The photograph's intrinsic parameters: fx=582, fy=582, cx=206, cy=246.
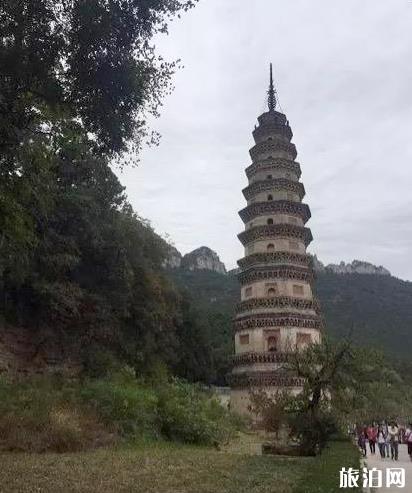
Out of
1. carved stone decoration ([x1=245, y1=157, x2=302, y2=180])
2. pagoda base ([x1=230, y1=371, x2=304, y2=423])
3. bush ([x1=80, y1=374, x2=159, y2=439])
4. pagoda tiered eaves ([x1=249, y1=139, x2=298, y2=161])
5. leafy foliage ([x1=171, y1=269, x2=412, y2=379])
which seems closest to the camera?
bush ([x1=80, y1=374, x2=159, y2=439])

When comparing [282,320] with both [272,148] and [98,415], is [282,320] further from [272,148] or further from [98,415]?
[98,415]

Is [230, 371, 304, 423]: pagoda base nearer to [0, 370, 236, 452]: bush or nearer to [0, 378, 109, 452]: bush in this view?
[0, 370, 236, 452]: bush

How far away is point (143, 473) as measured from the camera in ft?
35.4

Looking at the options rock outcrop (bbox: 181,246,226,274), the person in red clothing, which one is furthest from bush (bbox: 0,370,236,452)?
rock outcrop (bbox: 181,246,226,274)

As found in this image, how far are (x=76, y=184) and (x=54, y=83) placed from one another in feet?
43.6

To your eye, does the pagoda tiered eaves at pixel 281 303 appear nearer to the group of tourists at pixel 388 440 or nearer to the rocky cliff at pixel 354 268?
the group of tourists at pixel 388 440

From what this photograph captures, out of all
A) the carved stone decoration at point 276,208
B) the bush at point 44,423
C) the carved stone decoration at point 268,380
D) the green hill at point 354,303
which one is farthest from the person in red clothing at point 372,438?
the green hill at point 354,303

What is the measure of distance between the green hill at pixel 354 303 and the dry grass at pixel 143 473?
32260mm

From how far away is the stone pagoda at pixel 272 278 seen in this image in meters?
26.3

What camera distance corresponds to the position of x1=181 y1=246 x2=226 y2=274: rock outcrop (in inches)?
3568

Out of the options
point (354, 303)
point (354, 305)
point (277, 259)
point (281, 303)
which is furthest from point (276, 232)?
point (354, 303)

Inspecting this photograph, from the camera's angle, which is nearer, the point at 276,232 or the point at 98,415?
the point at 98,415

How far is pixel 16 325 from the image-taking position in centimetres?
2206

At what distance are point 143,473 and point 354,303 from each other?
64.0 m
